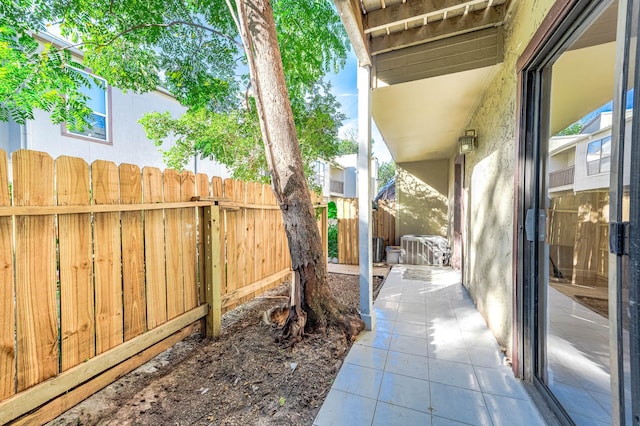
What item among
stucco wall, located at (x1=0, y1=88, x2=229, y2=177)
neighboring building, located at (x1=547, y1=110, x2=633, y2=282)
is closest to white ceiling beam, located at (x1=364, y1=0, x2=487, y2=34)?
neighboring building, located at (x1=547, y1=110, x2=633, y2=282)

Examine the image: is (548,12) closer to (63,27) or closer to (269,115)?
(269,115)

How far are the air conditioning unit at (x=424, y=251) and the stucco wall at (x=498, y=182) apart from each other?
7.45 ft

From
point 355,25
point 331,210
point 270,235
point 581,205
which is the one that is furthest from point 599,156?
point 331,210

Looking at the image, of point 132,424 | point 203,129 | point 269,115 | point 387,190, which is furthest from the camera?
point 387,190

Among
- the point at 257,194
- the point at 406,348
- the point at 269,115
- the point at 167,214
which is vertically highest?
the point at 269,115

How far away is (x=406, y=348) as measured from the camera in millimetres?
2346

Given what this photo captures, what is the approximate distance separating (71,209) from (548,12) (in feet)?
9.97

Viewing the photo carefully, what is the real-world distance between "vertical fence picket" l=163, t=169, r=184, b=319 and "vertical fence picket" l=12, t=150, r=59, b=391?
70cm

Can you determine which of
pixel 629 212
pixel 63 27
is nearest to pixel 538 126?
pixel 629 212

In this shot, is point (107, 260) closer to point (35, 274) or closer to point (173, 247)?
point (35, 274)

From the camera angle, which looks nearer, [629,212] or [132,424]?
[629,212]

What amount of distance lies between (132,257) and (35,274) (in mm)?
509

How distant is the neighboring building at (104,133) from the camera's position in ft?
15.0

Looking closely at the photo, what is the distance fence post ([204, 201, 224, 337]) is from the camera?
2.42 metres
